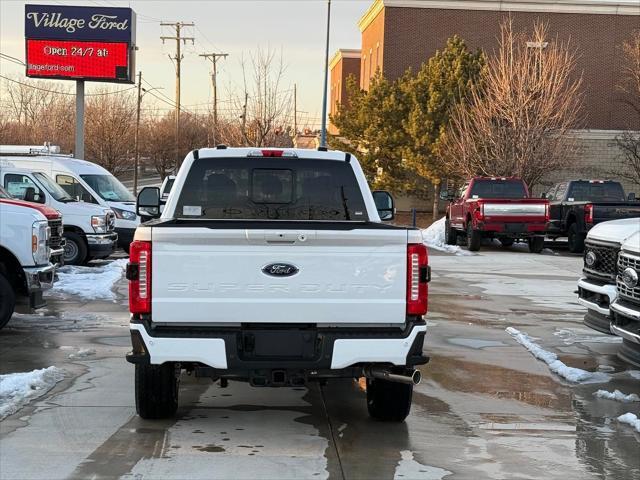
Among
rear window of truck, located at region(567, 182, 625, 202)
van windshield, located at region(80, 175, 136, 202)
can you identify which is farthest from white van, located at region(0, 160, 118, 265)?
rear window of truck, located at region(567, 182, 625, 202)

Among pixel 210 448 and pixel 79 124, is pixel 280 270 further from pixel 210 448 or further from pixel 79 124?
pixel 79 124

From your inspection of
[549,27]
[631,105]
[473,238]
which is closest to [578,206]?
[473,238]

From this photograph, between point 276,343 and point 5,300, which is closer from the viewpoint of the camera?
point 276,343

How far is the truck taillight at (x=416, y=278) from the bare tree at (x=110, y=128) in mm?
49339

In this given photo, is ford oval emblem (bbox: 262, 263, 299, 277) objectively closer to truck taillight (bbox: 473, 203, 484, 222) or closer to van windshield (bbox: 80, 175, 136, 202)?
van windshield (bbox: 80, 175, 136, 202)

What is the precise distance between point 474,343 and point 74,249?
33.0 ft

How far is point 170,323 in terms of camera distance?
5.74m

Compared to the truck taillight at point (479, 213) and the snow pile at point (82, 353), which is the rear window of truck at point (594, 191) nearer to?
the truck taillight at point (479, 213)

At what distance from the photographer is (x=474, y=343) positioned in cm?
1031

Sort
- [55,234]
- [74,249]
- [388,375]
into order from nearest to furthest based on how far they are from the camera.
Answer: [388,375] < [55,234] < [74,249]

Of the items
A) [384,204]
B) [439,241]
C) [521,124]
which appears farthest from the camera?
[521,124]

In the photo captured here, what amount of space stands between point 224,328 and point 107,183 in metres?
15.1

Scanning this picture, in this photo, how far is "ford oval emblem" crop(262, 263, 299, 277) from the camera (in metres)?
5.73

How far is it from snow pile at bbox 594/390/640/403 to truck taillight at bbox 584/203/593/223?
1486 cm
